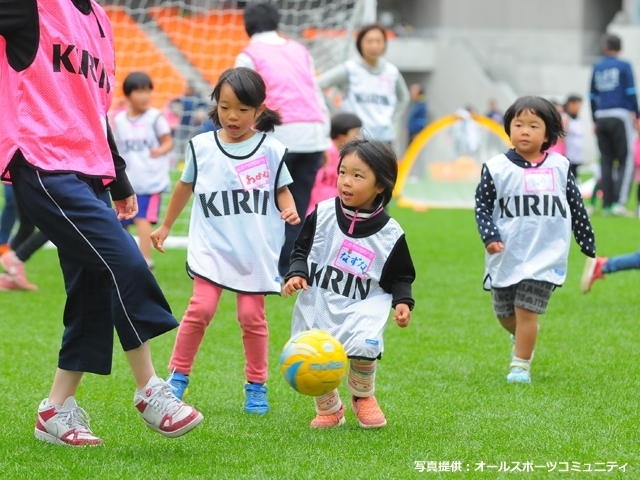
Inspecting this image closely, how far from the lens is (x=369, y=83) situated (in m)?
8.95

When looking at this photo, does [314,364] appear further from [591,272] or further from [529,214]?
[591,272]

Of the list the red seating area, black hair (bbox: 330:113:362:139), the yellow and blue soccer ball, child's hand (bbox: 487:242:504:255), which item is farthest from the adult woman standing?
the red seating area

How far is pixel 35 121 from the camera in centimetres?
371

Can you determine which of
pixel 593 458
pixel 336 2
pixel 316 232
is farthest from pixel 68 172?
pixel 336 2

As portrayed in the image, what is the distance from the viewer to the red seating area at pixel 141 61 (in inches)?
634

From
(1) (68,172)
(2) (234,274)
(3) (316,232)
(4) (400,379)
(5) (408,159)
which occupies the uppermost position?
(1) (68,172)

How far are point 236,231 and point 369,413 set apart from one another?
3.25 feet

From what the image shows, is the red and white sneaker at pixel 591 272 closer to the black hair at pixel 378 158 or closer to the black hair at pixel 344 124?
the black hair at pixel 344 124

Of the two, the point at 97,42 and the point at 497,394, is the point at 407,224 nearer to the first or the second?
the point at 497,394

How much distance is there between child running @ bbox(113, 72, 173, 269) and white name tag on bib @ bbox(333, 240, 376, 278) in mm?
4913

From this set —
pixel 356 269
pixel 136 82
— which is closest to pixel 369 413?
pixel 356 269

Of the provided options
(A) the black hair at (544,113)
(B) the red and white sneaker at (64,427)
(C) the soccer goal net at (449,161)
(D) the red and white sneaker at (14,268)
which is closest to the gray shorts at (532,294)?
(A) the black hair at (544,113)

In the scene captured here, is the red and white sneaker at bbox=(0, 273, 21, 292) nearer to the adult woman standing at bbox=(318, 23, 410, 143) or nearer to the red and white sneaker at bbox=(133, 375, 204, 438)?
the adult woman standing at bbox=(318, 23, 410, 143)

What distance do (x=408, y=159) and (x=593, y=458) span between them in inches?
603
